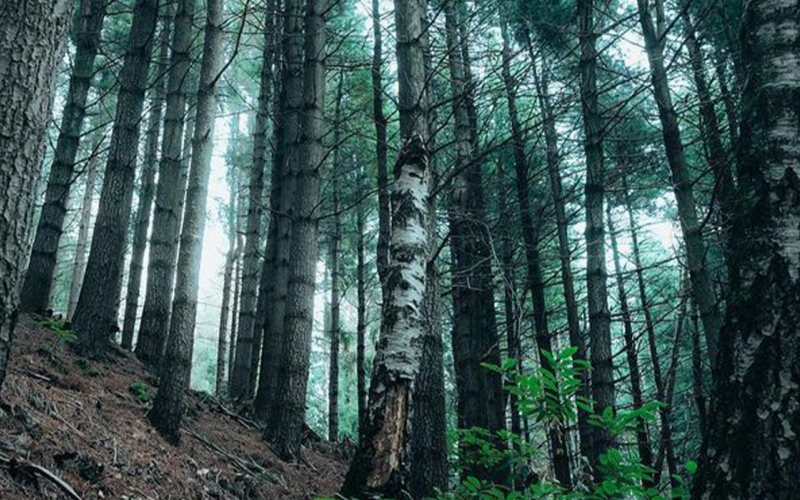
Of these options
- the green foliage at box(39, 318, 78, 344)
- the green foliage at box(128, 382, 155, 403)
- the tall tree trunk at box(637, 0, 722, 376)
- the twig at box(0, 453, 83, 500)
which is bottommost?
the twig at box(0, 453, 83, 500)

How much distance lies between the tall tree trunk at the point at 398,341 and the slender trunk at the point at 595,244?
12.0ft

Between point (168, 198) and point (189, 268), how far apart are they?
1.45m

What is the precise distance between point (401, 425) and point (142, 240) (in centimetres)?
1078

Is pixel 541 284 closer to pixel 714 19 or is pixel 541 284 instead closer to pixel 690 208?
pixel 690 208

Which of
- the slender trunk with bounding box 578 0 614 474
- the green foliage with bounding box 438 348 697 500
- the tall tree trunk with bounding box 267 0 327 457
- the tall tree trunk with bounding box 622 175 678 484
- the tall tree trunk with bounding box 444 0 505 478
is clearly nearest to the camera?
the green foliage with bounding box 438 348 697 500

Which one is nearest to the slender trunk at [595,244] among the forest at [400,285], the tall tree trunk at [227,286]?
the forest at [400,285]

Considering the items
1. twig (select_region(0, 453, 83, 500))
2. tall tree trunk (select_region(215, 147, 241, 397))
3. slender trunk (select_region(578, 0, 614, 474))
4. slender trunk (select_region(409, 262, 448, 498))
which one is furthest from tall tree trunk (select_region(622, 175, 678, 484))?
tall tree trunk (select_region(215, 147, 241, 397))

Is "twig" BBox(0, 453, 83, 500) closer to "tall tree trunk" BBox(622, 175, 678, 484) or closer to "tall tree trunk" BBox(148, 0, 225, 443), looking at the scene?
"tall tree trunk" BBox(148, 0, 225, 443)

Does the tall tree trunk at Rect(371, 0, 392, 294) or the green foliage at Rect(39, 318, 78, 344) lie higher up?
the tall tree trunk at Rect(371, 0, 392, 294)

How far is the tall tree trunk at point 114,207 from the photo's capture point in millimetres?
6918

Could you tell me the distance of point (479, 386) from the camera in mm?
9414

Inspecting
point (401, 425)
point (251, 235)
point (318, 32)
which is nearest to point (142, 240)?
point (251, 235)

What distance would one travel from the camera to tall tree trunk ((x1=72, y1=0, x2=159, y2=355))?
6918mm

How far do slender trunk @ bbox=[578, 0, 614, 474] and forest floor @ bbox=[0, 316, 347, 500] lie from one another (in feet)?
12.5
